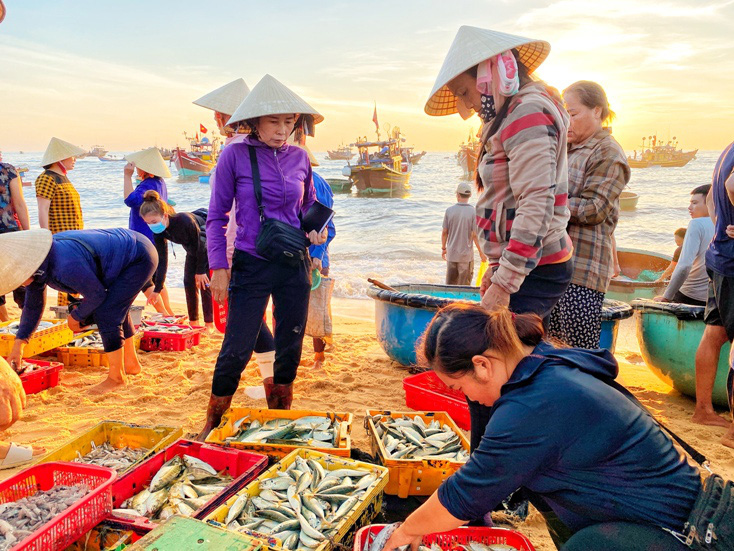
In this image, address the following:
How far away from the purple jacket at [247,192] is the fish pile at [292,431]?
112 cm

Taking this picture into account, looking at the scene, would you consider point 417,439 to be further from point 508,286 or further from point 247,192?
point 247,192

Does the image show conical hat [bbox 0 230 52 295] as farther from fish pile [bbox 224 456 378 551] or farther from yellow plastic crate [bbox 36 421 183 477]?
fish pile [bbox 224 456 378 551]

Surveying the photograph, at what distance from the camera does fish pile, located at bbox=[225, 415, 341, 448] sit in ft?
11.0

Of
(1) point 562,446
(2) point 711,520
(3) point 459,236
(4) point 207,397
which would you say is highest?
(3) point 459,236

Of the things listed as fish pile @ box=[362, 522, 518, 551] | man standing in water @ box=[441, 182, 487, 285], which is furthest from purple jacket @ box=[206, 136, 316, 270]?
man standing in water @ box=[441, 182, 487, 285]

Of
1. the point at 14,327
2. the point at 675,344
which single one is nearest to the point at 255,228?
the point at 14,327

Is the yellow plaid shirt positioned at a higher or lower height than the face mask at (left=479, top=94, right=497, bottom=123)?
lower

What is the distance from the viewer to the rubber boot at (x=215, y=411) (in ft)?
12.1

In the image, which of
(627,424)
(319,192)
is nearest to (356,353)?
(319,192)

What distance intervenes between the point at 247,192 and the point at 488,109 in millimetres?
1671

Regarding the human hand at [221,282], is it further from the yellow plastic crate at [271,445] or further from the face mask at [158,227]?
the face mask at [158,227]

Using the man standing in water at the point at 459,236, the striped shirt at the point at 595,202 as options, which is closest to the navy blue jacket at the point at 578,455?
the striped shirt at the point at 595,202

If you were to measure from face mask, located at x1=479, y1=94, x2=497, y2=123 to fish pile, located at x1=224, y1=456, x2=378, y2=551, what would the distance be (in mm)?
1980

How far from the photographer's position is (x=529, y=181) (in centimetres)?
253
